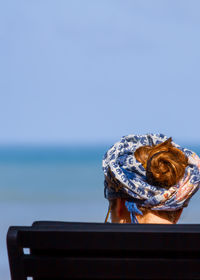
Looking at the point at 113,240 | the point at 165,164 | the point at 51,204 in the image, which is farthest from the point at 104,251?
the point at 51,204

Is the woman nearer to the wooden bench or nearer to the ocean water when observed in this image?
the wooden bench

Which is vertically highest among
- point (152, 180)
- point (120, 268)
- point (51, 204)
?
point (152, 180)

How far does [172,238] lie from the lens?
4.93 ft

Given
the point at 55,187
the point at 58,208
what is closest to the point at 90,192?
the point at 55,187

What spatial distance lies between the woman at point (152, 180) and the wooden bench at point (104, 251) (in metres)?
0.45

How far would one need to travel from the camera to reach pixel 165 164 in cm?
197

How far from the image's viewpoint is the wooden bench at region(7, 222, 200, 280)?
1509 mm

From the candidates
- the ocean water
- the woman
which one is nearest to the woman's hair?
the woman

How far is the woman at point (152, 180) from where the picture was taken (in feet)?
6.50

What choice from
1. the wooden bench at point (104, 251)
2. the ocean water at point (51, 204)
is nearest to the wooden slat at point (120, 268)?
the wooden bench at point (104, 251)

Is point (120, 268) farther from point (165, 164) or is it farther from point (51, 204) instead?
point (51, 204)

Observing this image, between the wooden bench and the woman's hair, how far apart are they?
45 cm

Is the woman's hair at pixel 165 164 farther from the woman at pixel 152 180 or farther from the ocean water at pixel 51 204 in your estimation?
the ocean water at pixel 51 204

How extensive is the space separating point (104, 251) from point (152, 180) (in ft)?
1.63
